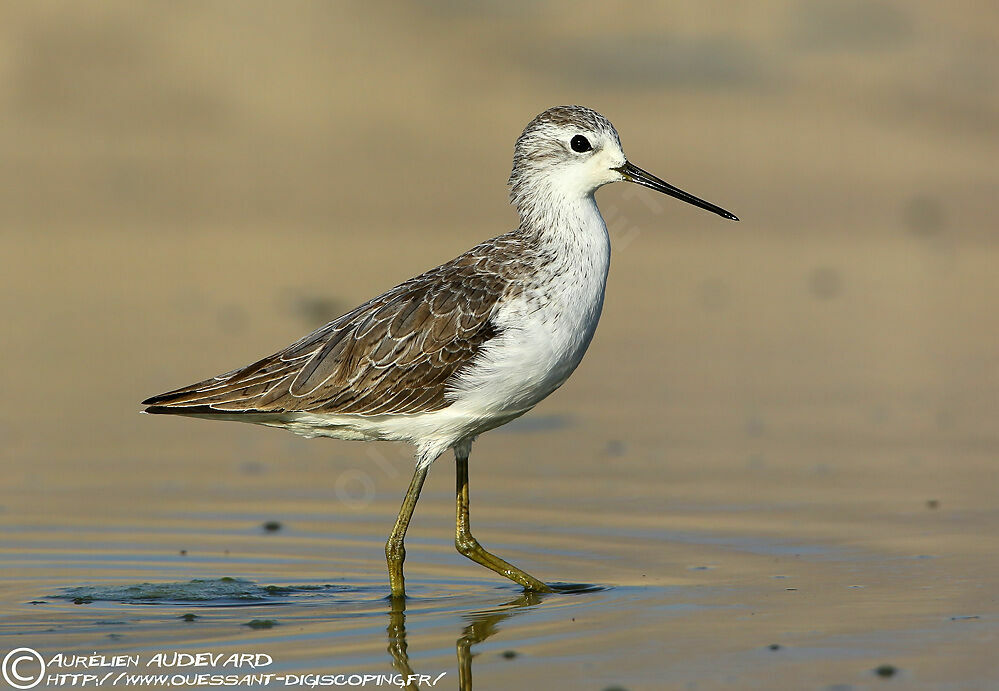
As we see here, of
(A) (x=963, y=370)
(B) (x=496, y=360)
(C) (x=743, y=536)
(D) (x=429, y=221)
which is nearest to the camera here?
(B) (x=496, y=360)

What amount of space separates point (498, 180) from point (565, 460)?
713 inches

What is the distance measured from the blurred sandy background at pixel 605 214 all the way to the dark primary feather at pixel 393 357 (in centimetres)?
181

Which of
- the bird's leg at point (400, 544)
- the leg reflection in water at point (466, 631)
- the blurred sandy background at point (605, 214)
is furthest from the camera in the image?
the blurred sandy background at point (605, 214)

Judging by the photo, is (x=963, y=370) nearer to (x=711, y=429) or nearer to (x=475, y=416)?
(x=711, y=429)

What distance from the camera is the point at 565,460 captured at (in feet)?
43.2

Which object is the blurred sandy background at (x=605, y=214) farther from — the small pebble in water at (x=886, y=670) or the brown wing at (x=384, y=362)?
the brown wing at (x=384, y=362)

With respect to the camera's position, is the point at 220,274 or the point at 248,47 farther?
the point at 248,47

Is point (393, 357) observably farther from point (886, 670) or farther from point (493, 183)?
point (493, 183)

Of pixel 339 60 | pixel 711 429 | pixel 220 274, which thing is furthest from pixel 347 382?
pixel 339 60

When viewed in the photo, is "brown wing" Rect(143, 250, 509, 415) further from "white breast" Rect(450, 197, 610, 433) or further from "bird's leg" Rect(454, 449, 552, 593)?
"bird's leg" Rect(454, 449, 552, 593)

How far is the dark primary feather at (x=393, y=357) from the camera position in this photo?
9.71 metres

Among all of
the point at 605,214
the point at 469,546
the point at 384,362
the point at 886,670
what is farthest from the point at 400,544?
the point at 605,214

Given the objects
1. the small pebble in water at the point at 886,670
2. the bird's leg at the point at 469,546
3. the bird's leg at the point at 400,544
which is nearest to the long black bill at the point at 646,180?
the bird's leg at the point at 469,546
